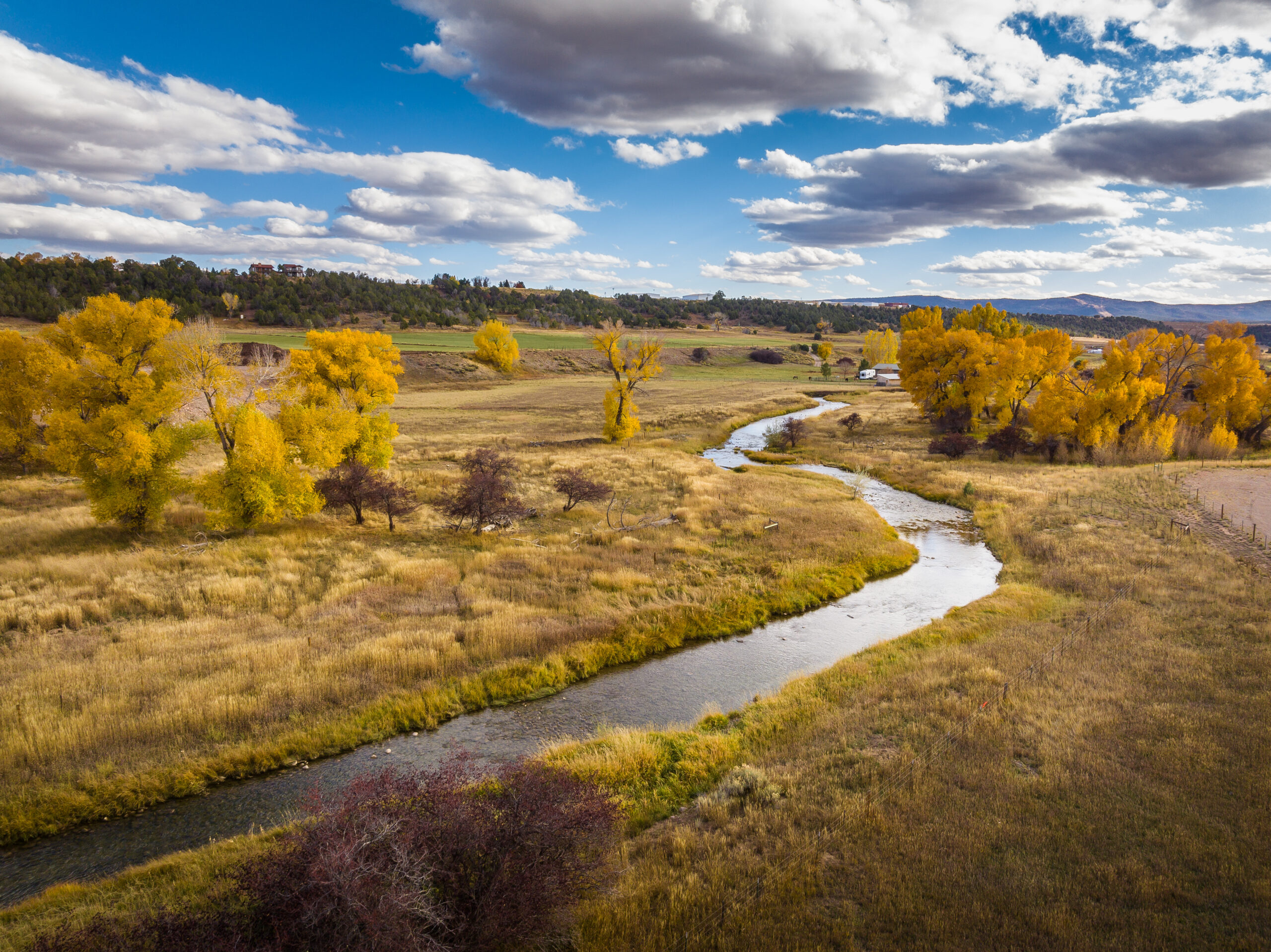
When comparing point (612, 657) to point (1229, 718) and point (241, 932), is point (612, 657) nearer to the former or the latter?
point (241, 932)

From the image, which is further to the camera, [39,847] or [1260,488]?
[1260,488]

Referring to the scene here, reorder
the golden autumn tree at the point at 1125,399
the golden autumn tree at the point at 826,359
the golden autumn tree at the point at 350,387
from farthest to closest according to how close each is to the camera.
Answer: the golden autumn tree at the point at 826,359
the golden autumn tree at the point at 1125,399
the golden autumn tree at the point at 350,387

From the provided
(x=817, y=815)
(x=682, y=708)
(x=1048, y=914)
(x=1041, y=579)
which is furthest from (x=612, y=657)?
(x=1041, y=579)

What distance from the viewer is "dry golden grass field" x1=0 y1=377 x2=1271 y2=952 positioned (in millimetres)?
7453

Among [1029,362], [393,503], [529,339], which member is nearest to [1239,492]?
[1029,362]

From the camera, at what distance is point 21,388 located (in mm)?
33969

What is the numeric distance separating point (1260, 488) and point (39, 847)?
48.2 meters

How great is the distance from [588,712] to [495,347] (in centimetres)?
8822

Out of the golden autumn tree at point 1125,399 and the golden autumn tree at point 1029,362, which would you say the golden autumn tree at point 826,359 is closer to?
the golden autumn tree at point 1029,362

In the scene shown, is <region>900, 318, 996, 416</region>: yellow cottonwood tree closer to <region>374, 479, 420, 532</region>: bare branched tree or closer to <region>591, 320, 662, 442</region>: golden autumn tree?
<region>591, 320, 662, 442</region>: golden autumn tree

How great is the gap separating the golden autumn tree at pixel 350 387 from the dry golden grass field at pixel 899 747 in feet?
19.6

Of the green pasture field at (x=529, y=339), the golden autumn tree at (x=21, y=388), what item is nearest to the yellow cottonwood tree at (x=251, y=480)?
the golden autumn tree at (x=21, y=388)

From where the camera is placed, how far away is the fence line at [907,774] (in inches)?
297

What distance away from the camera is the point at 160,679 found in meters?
13.6
